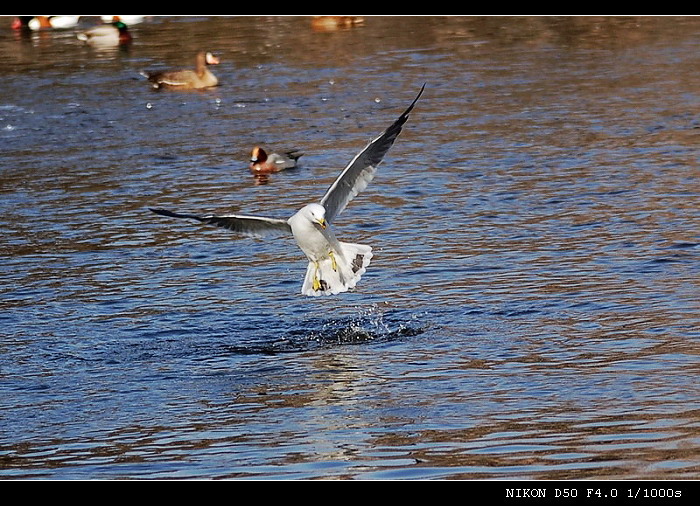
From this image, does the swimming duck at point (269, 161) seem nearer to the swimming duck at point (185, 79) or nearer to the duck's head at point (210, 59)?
the swimming duck at point (185, 79)

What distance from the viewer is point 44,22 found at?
1083 inches

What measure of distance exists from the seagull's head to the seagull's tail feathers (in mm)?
388

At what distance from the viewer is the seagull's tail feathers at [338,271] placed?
9.97m

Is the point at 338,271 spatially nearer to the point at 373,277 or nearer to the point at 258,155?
the point at 373,277

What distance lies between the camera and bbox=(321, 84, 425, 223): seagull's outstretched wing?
9820 millimetres

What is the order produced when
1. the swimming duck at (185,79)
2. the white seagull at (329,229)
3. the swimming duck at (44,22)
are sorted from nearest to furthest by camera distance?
the white seagull at (329,229) < the swimming duck at (185,79) < the swimming duck at (44,22)

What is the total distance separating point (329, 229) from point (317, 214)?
332 millimetres

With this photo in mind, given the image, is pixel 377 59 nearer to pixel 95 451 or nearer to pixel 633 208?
pixel 633 208

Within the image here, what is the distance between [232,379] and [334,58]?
46.6ft

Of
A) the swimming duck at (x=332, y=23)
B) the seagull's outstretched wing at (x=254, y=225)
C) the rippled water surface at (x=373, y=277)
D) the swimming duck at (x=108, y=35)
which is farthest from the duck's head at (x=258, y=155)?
the swimming duck at (x=108, y=35)

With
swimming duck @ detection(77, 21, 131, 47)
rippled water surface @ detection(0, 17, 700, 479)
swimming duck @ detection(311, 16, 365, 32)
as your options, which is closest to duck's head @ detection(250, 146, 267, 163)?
rippled water surface @ detection(0, 17, 700, 479)

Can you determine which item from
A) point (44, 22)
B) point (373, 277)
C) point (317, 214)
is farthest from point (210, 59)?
point (317, 214)

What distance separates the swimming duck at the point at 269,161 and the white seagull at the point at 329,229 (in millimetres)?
4850

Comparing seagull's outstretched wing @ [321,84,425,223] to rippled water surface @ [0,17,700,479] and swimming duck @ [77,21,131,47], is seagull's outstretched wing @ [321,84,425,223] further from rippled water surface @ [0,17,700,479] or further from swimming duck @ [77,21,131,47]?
swimming duck @ [77,21,131,47]
